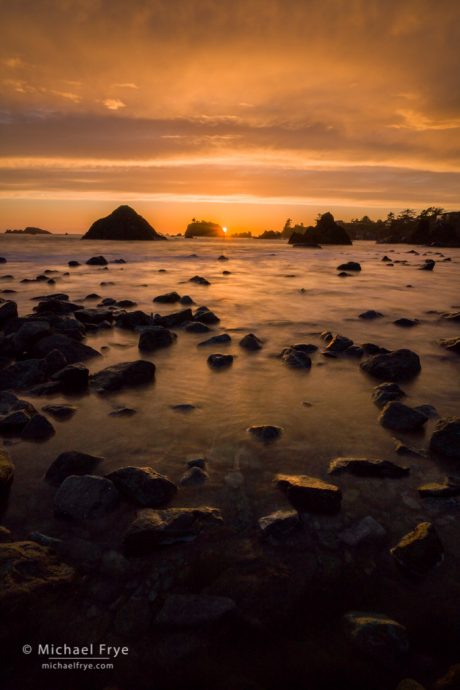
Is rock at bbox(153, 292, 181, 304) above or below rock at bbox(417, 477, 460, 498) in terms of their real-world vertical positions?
above

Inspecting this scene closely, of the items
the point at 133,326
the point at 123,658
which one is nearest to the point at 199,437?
the point at 123,658

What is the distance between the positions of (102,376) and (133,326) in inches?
127

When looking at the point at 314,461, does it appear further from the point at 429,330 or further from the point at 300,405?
the point at 429,330

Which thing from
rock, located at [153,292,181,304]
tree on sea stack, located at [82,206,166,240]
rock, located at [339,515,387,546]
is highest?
tree on sea stack, located at [82,206,166,240]

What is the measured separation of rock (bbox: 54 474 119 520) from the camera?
2.82 metres

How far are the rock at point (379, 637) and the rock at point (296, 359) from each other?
4.10 m

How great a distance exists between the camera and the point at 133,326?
844 centimetres

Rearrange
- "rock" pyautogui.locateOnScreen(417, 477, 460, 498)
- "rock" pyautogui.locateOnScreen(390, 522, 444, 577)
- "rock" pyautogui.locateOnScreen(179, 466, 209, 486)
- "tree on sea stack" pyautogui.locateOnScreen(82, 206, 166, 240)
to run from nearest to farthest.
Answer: "rock" pyautogui.locateOnScreen(390, 522, 444, 577), "rock" pyautogui.locateOnScreen(417, 477, 460, 498), "rock" pyautogui.locateOnScreen(179, 466, 209, 486), "tree on sea stack" pyautogui.locateOnScreen(82, 206, 166, 240)

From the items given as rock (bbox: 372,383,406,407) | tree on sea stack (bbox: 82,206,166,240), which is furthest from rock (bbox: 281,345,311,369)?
tree on sea stack (bbox: 82,206,166,240)

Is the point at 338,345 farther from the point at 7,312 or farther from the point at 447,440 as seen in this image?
the point at 7,312

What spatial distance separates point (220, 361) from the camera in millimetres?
6113

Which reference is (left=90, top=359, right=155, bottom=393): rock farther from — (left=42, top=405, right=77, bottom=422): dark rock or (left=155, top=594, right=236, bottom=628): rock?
(left=155, top=594, right=236, bottom=628): rock

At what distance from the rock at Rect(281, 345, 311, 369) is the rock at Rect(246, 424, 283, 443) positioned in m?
2.12

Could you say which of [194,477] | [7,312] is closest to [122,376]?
[194,477]
